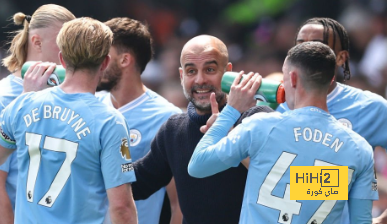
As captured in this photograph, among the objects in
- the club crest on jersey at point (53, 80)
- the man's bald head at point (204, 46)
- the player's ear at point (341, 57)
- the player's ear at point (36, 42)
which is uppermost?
the man's bald head at point (204, 46)

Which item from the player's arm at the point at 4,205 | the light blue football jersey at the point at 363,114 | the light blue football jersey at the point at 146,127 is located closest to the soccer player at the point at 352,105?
the light blue football jersey at the point at 363,114

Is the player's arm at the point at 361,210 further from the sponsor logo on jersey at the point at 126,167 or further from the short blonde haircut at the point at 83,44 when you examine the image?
the short blonde haircut at the point at 83,44

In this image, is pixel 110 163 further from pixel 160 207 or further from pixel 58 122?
pixel 160 207

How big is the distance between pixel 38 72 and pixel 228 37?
25.6 ft

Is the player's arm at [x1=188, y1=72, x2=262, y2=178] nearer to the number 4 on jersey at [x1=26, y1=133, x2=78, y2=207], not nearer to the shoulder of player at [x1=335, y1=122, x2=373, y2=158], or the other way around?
the shoulder of player at [x1=335, y1=122, x2=373, y2=158]

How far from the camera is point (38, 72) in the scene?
4.31m

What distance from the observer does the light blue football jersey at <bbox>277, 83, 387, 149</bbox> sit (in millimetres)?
4668

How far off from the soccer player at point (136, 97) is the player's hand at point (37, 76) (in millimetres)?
955

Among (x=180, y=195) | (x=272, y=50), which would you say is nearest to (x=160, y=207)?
(x=180, y=195)

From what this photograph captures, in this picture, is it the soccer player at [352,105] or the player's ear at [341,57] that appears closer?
the soccer player at [352,105]

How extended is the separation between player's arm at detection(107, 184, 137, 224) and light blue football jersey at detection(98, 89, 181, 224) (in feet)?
4.16

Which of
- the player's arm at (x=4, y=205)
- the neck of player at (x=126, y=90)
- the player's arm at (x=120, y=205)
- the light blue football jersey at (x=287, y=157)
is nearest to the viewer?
the light blue football jersey at (x=287, y=157)

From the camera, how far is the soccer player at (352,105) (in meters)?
4.67

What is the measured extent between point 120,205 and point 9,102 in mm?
1376
